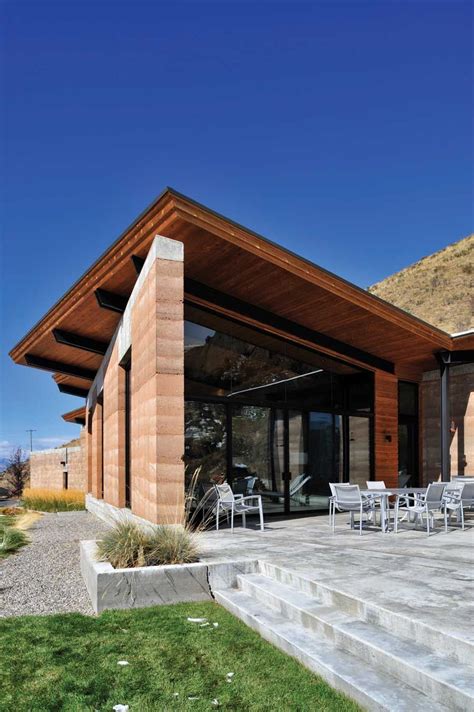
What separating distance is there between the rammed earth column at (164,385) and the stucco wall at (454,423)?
28.1 feet

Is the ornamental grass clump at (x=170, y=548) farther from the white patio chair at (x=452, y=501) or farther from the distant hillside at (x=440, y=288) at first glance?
the distant hillside at (x=440, y=288)

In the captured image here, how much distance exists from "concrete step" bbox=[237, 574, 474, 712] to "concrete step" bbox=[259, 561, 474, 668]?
32mm

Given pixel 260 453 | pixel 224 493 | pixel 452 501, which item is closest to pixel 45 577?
pixel 224 493

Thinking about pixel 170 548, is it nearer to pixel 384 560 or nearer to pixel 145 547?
pixel 145 547

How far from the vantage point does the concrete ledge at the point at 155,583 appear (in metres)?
4.97

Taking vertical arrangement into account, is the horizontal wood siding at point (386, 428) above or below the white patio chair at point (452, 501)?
above

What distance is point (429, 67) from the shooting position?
53.2 ft

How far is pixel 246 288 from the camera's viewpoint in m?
9.85

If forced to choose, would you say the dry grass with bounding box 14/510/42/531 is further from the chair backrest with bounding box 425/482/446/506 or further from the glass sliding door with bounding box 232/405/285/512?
the chair backrest with bounding box 425/482/446/506

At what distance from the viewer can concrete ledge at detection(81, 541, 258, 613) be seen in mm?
4969

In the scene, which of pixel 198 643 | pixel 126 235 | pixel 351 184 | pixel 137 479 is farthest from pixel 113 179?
pixel 198 643

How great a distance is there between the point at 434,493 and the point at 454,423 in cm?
591

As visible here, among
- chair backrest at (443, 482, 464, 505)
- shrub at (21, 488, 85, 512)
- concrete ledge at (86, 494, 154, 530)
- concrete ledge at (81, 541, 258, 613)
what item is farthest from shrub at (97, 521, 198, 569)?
shrub at (21, 488, 85, 512)

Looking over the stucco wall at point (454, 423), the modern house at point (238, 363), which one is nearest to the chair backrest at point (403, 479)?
the modern house at point (238, 363)
